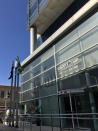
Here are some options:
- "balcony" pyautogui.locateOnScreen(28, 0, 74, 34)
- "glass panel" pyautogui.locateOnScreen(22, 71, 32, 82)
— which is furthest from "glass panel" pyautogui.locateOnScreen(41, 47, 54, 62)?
"balcony" pyautogui.locateOnScreen(28, 0, 74, 34)

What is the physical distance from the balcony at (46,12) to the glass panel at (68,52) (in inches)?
579

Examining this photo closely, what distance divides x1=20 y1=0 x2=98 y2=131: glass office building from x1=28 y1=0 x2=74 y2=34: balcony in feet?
40.6

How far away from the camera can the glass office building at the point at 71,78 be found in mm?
9359

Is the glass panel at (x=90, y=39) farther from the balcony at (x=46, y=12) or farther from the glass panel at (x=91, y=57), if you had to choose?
→ the balcony at (x=46, y=12)

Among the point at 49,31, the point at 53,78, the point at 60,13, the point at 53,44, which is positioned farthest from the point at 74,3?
→ the point at 53,78

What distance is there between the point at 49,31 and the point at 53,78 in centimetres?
1672

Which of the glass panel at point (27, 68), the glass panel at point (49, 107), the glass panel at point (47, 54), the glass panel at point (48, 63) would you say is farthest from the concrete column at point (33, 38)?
the glass panel at point (49, 107)

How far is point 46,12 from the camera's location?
86.3 feet

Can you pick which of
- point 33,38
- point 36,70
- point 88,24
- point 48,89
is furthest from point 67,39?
point 33,38

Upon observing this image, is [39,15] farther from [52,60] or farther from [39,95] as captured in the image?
[39,95]

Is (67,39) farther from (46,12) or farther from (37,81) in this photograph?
(46,12)

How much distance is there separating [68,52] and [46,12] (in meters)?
17.0

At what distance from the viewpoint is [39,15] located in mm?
27000

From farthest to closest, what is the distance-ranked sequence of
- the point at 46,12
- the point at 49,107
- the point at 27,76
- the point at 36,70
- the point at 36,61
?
the point at 46,12, the point at 27,76, the point at 36,61, the point at 36,70, the point at 49,107
